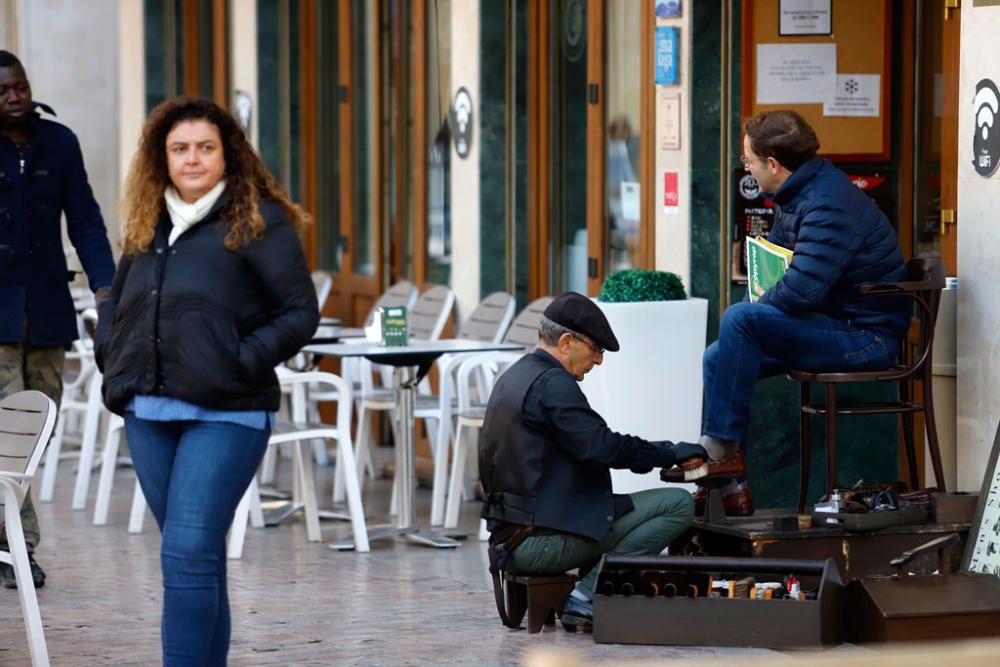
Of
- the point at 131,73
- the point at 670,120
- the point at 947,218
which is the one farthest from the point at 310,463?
the point at 131,73

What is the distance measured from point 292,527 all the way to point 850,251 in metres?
3.19

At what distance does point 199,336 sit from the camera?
4703mm

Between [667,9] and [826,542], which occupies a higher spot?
[667,9]

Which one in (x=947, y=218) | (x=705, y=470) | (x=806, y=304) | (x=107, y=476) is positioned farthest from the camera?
(x=107, y=476)

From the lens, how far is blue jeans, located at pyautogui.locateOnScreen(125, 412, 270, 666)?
15.3 ft

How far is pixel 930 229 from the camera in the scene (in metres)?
7.90

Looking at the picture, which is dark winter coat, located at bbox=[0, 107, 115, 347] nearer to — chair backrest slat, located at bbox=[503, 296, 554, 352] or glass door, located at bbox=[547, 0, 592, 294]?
chair backrest slat, located at bbox=[503, 296, 554, 352]

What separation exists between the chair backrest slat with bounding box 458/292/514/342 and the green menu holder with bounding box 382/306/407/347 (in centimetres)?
128

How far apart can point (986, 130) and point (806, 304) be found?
863mm

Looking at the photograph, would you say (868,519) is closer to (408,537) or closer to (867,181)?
(867,181)

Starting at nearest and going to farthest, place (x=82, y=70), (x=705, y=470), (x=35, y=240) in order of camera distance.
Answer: (x=705, y=470) < (x=35, y=240) < (x=82, y=70)

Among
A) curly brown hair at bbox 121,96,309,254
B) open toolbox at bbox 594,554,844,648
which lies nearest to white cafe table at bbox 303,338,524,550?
open toolbox at bbox 594,554,844,648

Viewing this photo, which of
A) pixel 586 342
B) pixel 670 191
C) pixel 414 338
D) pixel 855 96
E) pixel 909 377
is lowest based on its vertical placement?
pixel 414 338

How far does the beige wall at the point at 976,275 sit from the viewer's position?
661cm
